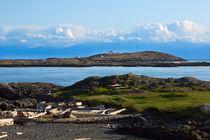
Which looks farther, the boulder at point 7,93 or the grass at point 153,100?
the boulder at point 7,93

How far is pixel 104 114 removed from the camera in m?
23.1

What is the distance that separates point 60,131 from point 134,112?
664 centimetres

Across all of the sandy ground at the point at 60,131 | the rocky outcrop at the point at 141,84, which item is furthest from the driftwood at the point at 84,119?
the rocky outcrop at the point at 141,84

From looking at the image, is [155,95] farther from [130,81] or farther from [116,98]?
[130,81]

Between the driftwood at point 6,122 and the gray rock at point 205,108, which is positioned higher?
the gray rock at point 205,108

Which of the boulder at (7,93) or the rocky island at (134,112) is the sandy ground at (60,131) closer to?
the rocky island at (134,112)

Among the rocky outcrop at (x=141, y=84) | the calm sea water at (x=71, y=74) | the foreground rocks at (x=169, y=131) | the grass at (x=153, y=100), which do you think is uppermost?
the rocky outcrop at (x=141, y=84)

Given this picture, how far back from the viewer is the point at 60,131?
18875 millimetres

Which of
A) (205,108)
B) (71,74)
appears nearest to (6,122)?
(205,108)

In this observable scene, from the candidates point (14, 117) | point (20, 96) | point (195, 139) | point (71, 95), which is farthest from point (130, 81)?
point (195, 139)

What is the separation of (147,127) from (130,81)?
714 inches

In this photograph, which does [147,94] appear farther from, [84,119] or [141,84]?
[84,119]

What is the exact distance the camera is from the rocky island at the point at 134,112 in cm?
1764

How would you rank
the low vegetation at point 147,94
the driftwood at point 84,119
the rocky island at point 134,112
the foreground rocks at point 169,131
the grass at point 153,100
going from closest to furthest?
the foreground rocks at point 169,131, the rocky island at point 134,112, the driftwood at point 84,119, the grass at point 153,100, the low vegetation at point 147,94
